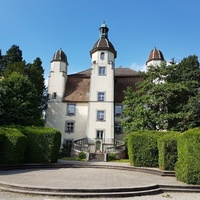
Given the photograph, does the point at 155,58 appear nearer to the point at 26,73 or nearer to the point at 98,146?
the point at 98,146

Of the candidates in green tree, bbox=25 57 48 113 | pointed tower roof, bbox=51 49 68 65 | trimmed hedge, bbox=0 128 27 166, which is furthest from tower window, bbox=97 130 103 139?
trimmed hedge, bbox=0 128 27 166

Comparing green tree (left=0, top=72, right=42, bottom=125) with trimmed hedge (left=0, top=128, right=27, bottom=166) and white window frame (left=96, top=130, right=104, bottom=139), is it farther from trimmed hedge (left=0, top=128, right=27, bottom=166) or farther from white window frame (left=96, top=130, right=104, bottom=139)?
trimmed hedge (left=0, top=128, right=27, bottom=166)

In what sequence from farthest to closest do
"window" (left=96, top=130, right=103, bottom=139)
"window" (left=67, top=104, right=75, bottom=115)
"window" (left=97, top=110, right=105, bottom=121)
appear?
"window" (left=67, top=104, right=75, bottom=115)
"window" (left=97, top=110, right=105, bottom=121)
"window" (left=96, top=130, right=103, bottom=139)

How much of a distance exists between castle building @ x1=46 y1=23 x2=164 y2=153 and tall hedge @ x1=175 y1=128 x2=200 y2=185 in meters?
19.0

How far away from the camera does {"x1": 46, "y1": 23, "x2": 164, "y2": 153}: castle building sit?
31.5 metres

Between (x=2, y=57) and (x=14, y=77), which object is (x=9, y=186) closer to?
(x=14, y=77)

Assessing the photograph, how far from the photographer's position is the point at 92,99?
1286 inches

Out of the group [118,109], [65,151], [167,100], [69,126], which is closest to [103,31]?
[118,109]

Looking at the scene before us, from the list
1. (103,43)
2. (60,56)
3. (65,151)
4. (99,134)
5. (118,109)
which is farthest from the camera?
(60,56)

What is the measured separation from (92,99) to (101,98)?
4.42 feet

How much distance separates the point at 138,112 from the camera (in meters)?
25.6

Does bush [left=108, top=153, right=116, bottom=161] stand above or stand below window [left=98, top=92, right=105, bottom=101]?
below

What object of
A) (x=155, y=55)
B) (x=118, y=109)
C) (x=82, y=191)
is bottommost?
(x=82, y=191)

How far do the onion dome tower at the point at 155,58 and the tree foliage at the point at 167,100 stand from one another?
18.0 feet
